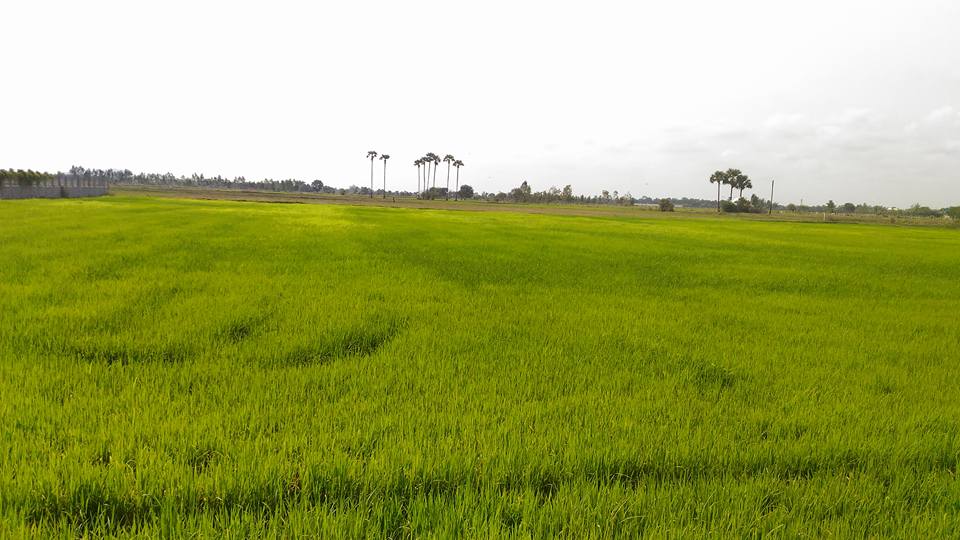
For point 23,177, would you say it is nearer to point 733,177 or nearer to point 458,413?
point 458,413

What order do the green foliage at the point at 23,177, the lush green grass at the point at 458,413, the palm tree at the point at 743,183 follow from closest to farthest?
the lush green grass at the point at 458,413 → the green foliage at the point at 23,177 → the palm tree at the point at 743,183

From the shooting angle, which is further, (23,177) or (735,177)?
(735,177)

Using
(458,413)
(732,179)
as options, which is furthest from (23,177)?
(732,179)

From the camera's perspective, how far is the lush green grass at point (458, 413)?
111 inches

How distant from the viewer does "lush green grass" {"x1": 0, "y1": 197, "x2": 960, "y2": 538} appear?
2.81 m

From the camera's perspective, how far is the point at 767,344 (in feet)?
22.3

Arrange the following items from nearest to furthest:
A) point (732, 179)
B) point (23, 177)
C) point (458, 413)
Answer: point (458, 413)
point (23, 177)
point (732, 179)

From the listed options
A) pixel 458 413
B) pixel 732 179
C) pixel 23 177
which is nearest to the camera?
pixel 458 413

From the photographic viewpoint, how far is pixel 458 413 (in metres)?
4.05

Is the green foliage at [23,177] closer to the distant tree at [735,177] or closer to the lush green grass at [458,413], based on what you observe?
the lush green grass at [458,413]

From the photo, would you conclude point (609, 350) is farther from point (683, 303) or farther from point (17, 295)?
point (17, 295)

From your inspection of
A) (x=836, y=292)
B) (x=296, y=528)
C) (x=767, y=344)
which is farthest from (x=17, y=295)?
(x=836, y=292)

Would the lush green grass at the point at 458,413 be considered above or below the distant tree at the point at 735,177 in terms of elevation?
below

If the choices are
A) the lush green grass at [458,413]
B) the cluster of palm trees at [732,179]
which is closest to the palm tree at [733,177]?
the cluster of palm trees at [732,179]
